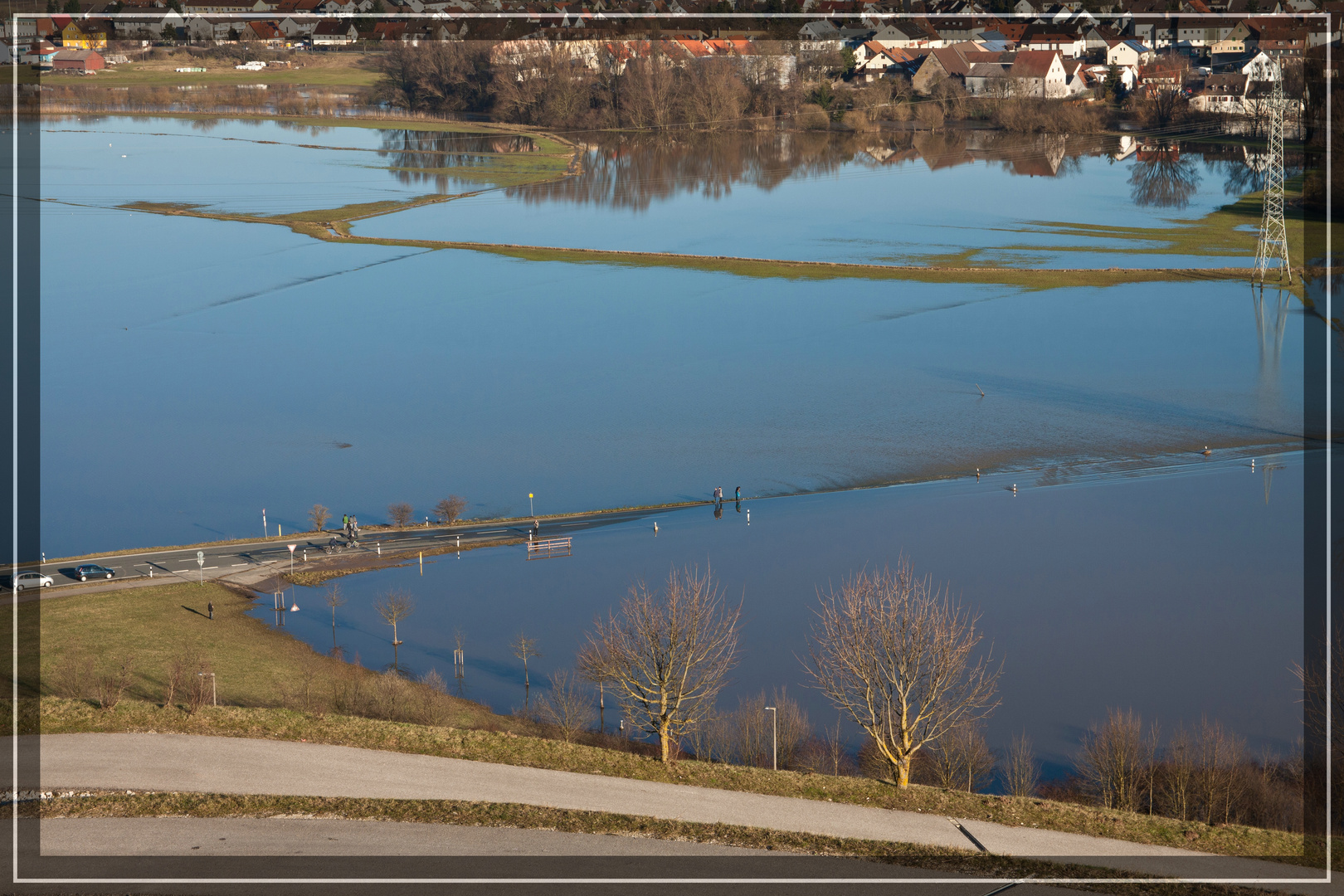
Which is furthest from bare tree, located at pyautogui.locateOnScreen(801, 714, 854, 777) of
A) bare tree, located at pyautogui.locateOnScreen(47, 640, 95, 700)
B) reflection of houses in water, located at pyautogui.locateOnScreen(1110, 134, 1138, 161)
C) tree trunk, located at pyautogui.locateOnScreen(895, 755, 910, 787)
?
reflection of houses in water, located at pyautogui.locateOnScreen(1110, 134, 1138, 161)

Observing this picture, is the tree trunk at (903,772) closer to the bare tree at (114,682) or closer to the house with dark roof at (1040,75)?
the bare tree at (114,682)

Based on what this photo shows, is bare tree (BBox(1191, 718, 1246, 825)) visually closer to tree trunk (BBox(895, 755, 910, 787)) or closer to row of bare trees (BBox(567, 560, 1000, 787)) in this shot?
row of bare trees (BBox(567, 560, 1000, 787))

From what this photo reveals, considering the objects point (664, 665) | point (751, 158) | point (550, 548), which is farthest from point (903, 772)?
point (751, 158)

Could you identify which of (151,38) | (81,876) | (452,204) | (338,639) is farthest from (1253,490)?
(151,38)

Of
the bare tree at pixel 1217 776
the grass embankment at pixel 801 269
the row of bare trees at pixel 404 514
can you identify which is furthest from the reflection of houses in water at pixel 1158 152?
the bare tree at pixel 1217 776

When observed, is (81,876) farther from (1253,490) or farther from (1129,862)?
(1253,490)

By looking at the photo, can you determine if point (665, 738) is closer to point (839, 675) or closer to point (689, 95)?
point (839, 675)
